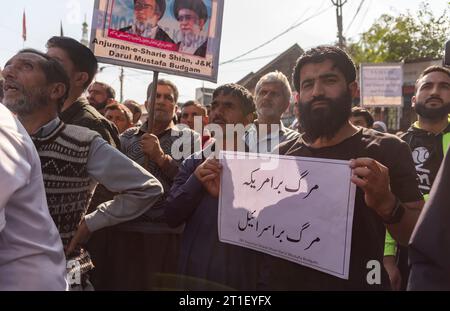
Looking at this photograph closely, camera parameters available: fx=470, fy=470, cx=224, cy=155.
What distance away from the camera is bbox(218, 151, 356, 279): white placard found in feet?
5.75

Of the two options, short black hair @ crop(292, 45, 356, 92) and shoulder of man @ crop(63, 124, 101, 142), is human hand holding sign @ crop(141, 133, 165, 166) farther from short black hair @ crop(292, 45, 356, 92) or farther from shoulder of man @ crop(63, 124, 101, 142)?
short black hair @ crop(292, 45, 356, 92)

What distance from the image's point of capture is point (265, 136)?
10.7ft

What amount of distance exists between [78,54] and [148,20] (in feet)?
2.01

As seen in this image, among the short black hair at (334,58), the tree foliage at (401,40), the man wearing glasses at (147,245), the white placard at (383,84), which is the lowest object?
the man wearing glasses at (147,245)

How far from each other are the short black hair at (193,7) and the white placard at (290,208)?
1.47 metres

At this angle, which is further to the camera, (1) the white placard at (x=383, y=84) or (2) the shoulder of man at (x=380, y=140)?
(1) the white placard at (x=383, y=84)

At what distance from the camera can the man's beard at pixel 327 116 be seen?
74.2 inches

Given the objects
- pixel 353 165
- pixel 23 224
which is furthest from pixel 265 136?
pixel 23 224

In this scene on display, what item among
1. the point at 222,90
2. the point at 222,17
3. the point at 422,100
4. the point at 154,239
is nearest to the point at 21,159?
the point at 222,90

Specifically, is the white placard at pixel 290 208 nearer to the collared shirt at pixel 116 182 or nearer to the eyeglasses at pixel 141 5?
the collared shirt at pixel 116 182

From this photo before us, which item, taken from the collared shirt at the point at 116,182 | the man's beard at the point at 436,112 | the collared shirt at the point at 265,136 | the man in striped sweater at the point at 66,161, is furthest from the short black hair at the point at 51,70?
the man's beard at the point at 436,112

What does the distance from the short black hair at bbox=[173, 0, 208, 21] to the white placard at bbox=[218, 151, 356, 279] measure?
1474 mm

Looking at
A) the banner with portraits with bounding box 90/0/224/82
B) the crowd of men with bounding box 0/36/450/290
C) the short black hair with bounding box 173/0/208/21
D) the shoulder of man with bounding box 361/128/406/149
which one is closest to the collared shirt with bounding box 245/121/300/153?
the crowd of men with bounding box 0/36/450/290
